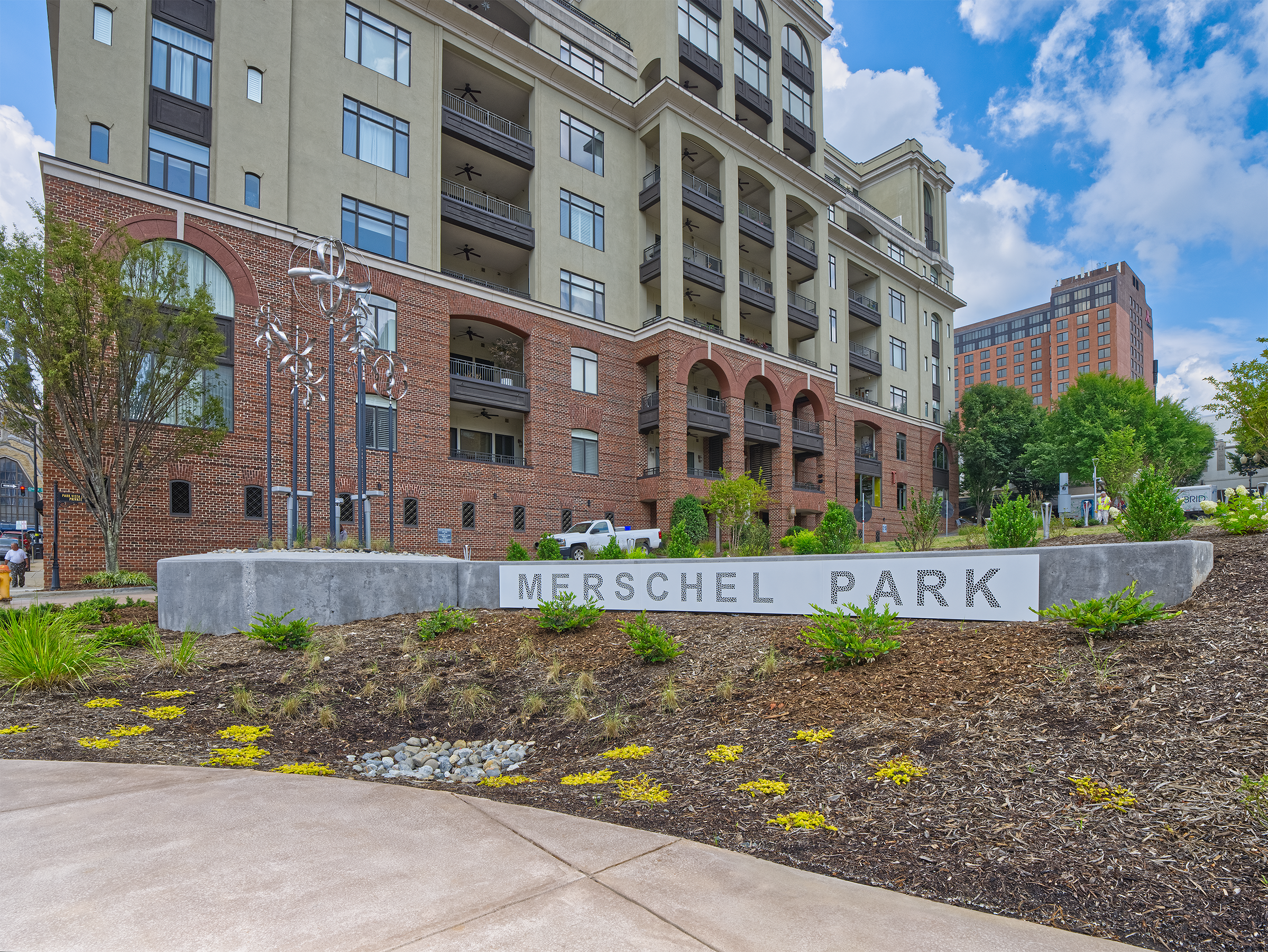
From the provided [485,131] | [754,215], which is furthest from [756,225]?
[485,131]

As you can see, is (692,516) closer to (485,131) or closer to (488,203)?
(488,203)

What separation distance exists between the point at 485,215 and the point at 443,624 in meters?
25.0

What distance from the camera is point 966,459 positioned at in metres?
56.9

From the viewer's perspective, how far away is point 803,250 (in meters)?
43.0

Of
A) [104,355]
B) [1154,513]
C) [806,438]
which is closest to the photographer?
[1154,513]

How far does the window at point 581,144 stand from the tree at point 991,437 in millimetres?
36252

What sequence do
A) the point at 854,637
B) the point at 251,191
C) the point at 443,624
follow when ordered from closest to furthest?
the point at 854,637
the point at 443,624
the point at 251,191

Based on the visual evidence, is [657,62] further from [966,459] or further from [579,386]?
[966,459]

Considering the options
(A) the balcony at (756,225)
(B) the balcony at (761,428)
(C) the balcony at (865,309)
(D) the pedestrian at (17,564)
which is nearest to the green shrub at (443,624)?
(D) the pedestrian at (17,564)

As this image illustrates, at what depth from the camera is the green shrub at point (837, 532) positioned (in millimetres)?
15523

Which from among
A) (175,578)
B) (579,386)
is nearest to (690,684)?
(175,578)

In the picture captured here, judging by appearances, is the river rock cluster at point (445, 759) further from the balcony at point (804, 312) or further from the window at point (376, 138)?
the balcony at point (804, 312)

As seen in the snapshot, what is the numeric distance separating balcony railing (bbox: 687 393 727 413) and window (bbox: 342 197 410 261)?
14821mm

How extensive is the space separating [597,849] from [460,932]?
3.39 ft
